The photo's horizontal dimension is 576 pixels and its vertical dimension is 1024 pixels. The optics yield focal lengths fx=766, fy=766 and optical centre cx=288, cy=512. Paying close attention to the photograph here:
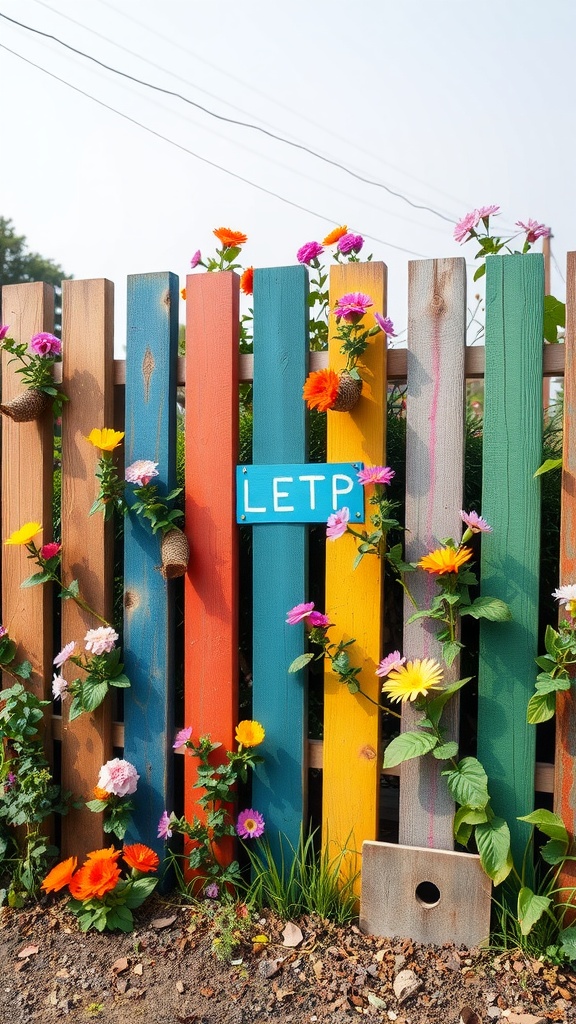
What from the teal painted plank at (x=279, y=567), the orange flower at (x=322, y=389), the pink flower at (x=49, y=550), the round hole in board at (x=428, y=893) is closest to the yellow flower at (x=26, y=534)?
the pink flower at (x=49, y=550)

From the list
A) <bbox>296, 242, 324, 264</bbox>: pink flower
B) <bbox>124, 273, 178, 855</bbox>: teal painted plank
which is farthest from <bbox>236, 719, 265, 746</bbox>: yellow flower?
<bbox>296, 242, 324, 264</bbox>: pink flower

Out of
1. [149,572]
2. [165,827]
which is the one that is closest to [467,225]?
[149,572]

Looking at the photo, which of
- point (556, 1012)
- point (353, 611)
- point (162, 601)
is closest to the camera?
point (556, 1012)

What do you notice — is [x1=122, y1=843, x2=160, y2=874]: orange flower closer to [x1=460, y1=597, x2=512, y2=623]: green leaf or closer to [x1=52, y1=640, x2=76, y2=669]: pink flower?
[x1=52, y1=640, x2=76, y2=669]: pink flower

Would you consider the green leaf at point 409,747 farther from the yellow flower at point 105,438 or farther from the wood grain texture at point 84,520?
the yellow flower at point 105,438

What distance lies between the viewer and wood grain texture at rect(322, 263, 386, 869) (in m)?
2.15

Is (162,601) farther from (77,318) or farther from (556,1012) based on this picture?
(556,1012)

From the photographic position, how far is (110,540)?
8.05ft

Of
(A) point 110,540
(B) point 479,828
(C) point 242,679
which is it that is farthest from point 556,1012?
(A) point 110,540

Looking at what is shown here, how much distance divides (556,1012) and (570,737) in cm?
63

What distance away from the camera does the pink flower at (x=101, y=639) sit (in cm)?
230

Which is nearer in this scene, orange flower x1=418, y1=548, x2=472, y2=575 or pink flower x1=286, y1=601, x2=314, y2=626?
orange flower x1=418, y1=548, x2=472, y2=575

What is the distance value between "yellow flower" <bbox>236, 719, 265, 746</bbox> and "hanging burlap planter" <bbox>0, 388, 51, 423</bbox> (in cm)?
118

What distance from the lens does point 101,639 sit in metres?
2.30
